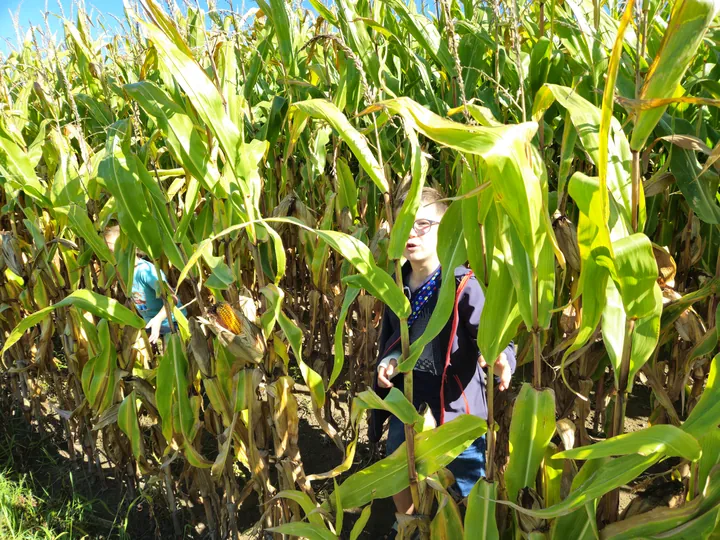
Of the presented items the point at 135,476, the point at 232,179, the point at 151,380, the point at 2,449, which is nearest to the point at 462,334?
the point at 232,179

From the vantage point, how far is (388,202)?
120cm

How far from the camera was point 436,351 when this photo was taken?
175 centimetres

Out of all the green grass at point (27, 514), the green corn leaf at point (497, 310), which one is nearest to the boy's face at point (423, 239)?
the green corn leaf at point (497, 310)

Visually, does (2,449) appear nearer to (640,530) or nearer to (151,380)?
(151,380)

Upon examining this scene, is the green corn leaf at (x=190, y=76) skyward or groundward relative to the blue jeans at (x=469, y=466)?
skyward

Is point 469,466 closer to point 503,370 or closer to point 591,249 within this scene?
point 503,370

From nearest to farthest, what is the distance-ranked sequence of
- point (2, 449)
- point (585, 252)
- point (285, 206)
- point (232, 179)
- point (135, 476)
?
point (585, 252), point (232, 179), point (285, 206), point (135, 476), point (2, 449)

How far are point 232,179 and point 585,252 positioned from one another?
83 cm

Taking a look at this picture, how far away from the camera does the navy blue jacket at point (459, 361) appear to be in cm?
162

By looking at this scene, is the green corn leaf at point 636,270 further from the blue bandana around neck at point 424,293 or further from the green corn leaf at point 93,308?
the green corn leaf at point 93,308

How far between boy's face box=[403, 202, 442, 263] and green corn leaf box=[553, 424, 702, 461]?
0.78 metres

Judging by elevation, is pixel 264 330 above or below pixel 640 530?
above

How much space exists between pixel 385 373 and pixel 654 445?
0.79 meters

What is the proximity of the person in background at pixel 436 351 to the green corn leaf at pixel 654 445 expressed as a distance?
477 millimetres
